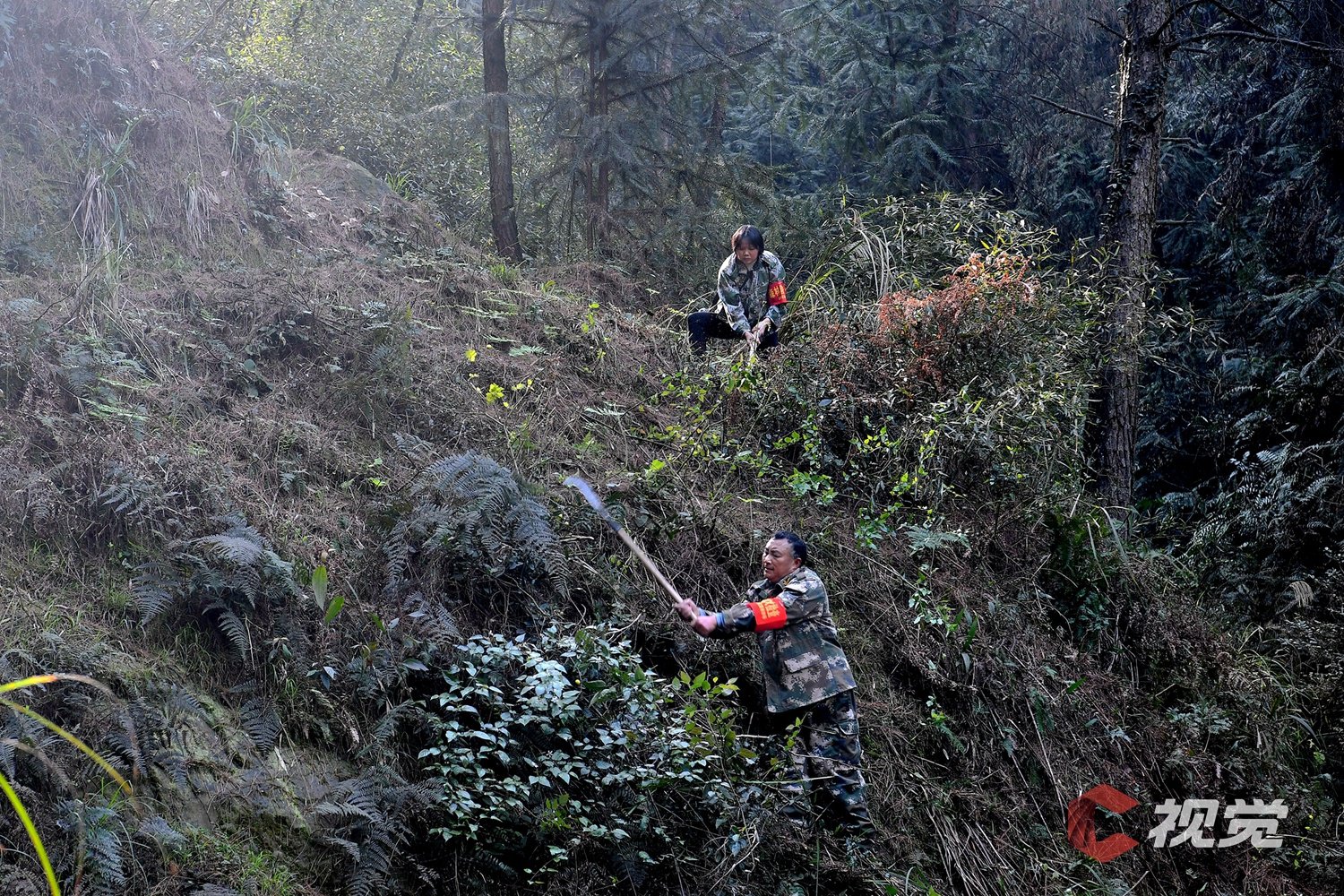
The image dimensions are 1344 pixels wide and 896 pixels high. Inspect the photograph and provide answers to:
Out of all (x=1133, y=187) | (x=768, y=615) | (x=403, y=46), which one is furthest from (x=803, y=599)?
(x=403, y=46)

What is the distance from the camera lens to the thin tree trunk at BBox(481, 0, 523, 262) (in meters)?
12.7

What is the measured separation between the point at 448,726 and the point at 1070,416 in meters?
6.45

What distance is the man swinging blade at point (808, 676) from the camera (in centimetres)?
624

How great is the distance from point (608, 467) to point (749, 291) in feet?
7.68

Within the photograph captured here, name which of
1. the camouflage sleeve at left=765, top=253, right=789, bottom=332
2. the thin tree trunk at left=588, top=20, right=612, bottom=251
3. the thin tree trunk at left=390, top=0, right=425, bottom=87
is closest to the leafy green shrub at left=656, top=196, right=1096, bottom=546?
the camouflage sleeve at left=765, top=253, right=789, bottom=332

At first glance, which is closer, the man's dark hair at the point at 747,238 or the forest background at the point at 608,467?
the forest background at the point at 608,467

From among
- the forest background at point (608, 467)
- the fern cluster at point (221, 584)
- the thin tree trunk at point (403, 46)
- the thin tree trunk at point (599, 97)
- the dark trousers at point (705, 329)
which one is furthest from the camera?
the thin tree trunk at point (403, 46)

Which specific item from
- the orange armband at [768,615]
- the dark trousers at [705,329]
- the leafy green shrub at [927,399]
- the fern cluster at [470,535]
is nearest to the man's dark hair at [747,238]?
the dark trousers at [705,329]

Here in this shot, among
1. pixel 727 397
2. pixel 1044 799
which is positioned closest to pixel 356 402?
pixel 727 397

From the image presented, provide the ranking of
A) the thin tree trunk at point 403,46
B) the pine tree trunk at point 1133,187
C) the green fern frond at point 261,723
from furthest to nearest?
1. the thin tree trunk at point 403,46
2. the pine tree trunk at point 1133,187
3. the green fern frond at point 261,723

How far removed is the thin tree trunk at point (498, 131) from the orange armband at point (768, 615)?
7.72 m

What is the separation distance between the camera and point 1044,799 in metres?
7.73

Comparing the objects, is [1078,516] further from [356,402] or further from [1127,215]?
[356,402]

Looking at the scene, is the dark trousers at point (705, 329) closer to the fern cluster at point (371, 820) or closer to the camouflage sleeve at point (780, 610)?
the camouflage sleeve at point (780, 610)
